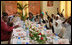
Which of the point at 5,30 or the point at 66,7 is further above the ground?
the point at 66,7

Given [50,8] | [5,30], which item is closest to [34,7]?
[50,8]

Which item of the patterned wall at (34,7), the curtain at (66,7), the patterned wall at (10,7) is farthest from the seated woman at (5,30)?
the patterned wall at (34,7)

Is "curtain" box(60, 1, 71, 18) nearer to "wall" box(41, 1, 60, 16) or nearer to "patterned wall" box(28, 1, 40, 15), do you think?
"wall" box(41, 1, 60, 16)

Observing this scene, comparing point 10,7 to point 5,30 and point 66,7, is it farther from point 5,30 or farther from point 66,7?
point 5,30

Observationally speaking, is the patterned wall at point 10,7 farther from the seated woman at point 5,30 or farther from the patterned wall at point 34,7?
the seated woman at point 5,30

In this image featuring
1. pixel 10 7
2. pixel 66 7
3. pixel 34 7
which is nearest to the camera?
pixel 66 7

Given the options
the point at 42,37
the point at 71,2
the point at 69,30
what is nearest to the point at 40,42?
the point at 42,37

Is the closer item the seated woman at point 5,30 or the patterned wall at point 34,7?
the seated woman at point 5,30

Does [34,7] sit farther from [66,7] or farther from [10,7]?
[66,7]

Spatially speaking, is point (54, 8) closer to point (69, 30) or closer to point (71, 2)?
point (71, 2)

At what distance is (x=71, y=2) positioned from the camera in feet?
28.1

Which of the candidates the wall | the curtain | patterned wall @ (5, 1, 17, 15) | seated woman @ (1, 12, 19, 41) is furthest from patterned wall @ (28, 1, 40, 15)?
seated woman @ (1, 12, 19, 41)

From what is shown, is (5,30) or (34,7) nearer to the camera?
(5,30)

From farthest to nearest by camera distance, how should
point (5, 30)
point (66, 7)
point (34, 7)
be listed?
1. point (34, 7)
2. point (66, 7)
3. point (5, 30)
